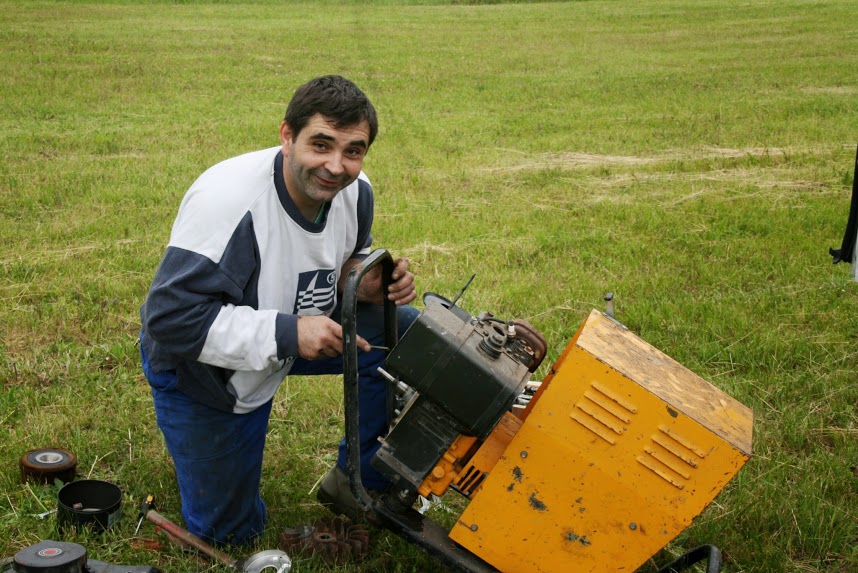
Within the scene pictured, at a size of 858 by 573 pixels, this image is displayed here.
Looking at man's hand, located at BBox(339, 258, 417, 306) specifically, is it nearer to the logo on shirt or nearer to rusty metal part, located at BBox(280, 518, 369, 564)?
the logo on shirt

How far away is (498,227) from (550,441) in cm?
412

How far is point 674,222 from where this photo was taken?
6.48 m

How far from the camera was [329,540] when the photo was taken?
3006mm

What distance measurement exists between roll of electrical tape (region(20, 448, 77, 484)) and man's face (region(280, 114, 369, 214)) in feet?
4.67

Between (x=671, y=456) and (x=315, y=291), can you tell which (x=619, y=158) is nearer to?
(x=315, y=291)

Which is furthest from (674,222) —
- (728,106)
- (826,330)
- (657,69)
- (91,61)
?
(91,61)

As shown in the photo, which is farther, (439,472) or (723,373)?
(723,373)

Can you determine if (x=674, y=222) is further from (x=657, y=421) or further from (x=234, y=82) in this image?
(x=234, y=82)

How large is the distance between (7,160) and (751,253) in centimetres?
605

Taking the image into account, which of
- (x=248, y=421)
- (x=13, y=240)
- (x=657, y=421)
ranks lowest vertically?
(x=13, y=240)

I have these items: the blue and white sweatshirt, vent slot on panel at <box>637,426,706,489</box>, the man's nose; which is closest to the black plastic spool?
the blue and white sweatshirt

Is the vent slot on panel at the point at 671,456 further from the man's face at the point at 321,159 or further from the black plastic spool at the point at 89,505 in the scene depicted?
the black plastic spool at the point at 89,505

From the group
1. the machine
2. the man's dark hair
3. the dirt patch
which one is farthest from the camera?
the dirt patch

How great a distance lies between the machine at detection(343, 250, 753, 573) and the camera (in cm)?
237
